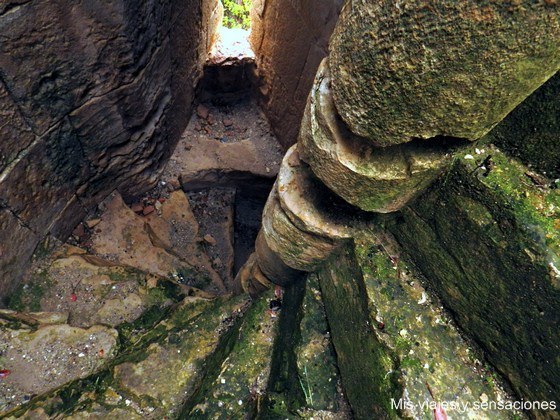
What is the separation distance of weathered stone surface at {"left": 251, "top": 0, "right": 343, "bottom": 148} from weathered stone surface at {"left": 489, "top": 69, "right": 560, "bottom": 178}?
1769 millimetres

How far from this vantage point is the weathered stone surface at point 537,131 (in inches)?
50.7

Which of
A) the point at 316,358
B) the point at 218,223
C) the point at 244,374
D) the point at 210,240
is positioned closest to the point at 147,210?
the point at 210,240

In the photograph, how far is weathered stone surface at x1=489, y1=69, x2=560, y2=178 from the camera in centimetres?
129

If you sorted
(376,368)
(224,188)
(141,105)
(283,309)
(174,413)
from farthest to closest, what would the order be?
1. (224,188)
2. (141,105)
3. (283,309)
4. (174,413)
5. (376,368)

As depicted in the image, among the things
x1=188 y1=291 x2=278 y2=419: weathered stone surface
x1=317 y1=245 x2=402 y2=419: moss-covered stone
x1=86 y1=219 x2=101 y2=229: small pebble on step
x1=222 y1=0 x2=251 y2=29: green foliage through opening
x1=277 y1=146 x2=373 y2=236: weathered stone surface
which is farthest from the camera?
x1=222 y1=0 x2=251 y2=29: green foliage through opening

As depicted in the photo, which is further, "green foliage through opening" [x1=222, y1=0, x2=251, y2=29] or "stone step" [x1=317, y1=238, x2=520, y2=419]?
"green foliage through opening" [x1=222, y1=0, x2=251, y2=29]

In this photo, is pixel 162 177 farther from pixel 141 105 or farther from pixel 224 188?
pixel 141 105

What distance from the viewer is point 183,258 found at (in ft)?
13.3

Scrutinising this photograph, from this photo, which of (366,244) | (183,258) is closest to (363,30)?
(366,244)

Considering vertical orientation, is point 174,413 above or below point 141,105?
below

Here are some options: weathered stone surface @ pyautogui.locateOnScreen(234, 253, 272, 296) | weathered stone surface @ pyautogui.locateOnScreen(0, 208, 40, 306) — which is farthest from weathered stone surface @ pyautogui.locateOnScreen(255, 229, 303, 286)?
weathered stone surface @ pyautogui.locateOnScreen(0, 208, 40, 306)

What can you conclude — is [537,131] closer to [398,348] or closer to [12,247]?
[398,348]

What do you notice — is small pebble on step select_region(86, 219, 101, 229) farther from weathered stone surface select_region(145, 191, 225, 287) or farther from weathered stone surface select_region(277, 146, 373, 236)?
weathered stone surface select_region(277, 146, 373, 236)

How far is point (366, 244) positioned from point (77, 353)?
2135mm
